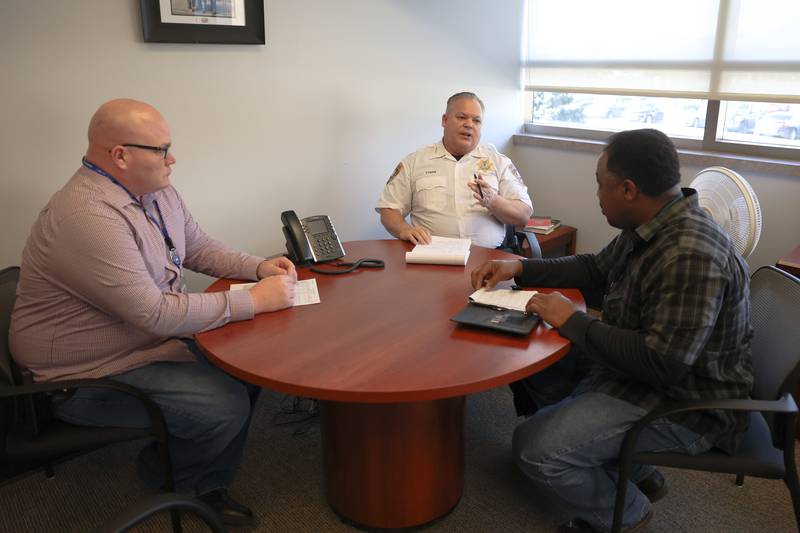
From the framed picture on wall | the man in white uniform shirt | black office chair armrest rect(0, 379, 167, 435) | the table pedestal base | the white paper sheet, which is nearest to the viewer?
black office chair armrest rect(0, 379, 167, 435)

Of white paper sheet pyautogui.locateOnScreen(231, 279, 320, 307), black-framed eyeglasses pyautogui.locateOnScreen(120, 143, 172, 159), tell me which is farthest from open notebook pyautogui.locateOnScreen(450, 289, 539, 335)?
black-framed eyeglasses pyautogui.locateOnScreen(120, 143, 172, 159)

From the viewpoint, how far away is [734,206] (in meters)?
2.26

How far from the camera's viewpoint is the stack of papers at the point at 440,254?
92.2 inches

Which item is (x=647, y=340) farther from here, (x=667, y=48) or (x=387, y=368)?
(x=667, y=48)

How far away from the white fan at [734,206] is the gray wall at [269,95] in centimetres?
167

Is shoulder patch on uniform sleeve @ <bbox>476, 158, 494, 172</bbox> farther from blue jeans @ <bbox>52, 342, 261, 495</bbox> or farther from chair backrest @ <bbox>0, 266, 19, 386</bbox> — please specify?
chair backrest @ <bbox>0, 266, 19, 386</bbox>

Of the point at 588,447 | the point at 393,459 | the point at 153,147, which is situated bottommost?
the point at 393,459

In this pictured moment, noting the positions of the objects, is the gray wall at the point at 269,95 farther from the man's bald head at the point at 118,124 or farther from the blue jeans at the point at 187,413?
the blue jeans at the point at 187,413

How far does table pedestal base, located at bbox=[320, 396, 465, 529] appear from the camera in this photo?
188 cm

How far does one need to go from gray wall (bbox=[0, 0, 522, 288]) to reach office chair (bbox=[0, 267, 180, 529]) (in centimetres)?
80

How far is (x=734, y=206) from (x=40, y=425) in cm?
232

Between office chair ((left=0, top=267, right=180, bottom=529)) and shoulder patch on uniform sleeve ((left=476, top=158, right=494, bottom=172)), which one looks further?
shoulder patch on uniform sleeve ((left=476, top=158, right=494, bottom=172))

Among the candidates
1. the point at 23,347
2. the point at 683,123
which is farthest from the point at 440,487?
the point at 683,123

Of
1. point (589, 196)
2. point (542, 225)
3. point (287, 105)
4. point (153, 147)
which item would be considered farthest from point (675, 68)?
point (153, 147)
